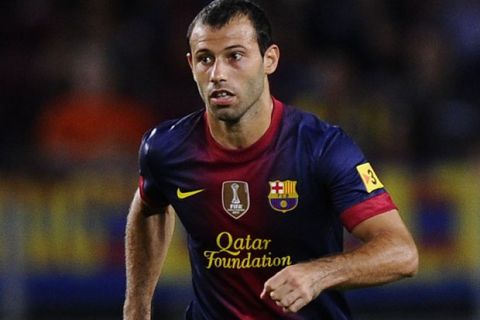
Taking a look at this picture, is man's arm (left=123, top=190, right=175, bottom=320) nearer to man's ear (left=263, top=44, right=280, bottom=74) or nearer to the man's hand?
man's ear (left=263, top=44, right=280, bottom=74)

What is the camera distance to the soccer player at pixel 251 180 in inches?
220

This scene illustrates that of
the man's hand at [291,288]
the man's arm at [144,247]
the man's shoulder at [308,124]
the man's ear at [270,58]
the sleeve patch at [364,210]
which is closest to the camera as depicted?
the man's hand at [291,288]

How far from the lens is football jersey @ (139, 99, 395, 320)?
5.60 m

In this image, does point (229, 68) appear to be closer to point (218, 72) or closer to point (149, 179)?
point (218, 72)

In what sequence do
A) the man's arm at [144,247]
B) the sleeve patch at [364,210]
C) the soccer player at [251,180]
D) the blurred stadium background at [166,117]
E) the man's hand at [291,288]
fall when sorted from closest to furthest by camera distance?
the man's hand at [291,288] → the sleeve patch at [364,210] → the soccer player at [251,180] → the man's arm at [144,247] → the blurred stadium background at [166,117]

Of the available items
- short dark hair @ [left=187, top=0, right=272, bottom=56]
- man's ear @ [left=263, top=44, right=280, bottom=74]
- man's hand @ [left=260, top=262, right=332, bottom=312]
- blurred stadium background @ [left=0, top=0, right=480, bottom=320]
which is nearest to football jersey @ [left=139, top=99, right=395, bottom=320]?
man's ear @ [left=263, top=44, right=280, bottom=74]

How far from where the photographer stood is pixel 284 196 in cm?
571

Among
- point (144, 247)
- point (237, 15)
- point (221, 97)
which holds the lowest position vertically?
point (144, 247)

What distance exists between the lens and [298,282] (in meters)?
4.86

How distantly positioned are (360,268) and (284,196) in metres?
0.69

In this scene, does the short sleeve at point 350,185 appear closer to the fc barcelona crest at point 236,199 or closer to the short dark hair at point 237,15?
the fc barcelona crest at point 236,199

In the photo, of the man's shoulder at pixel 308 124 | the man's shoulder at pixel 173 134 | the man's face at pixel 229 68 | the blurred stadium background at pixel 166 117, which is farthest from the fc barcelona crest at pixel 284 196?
the blurred stadium background at pixel 166 117

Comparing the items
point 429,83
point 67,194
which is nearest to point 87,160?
point 67,194

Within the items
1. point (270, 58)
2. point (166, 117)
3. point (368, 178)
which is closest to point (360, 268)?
point (368, 178)
